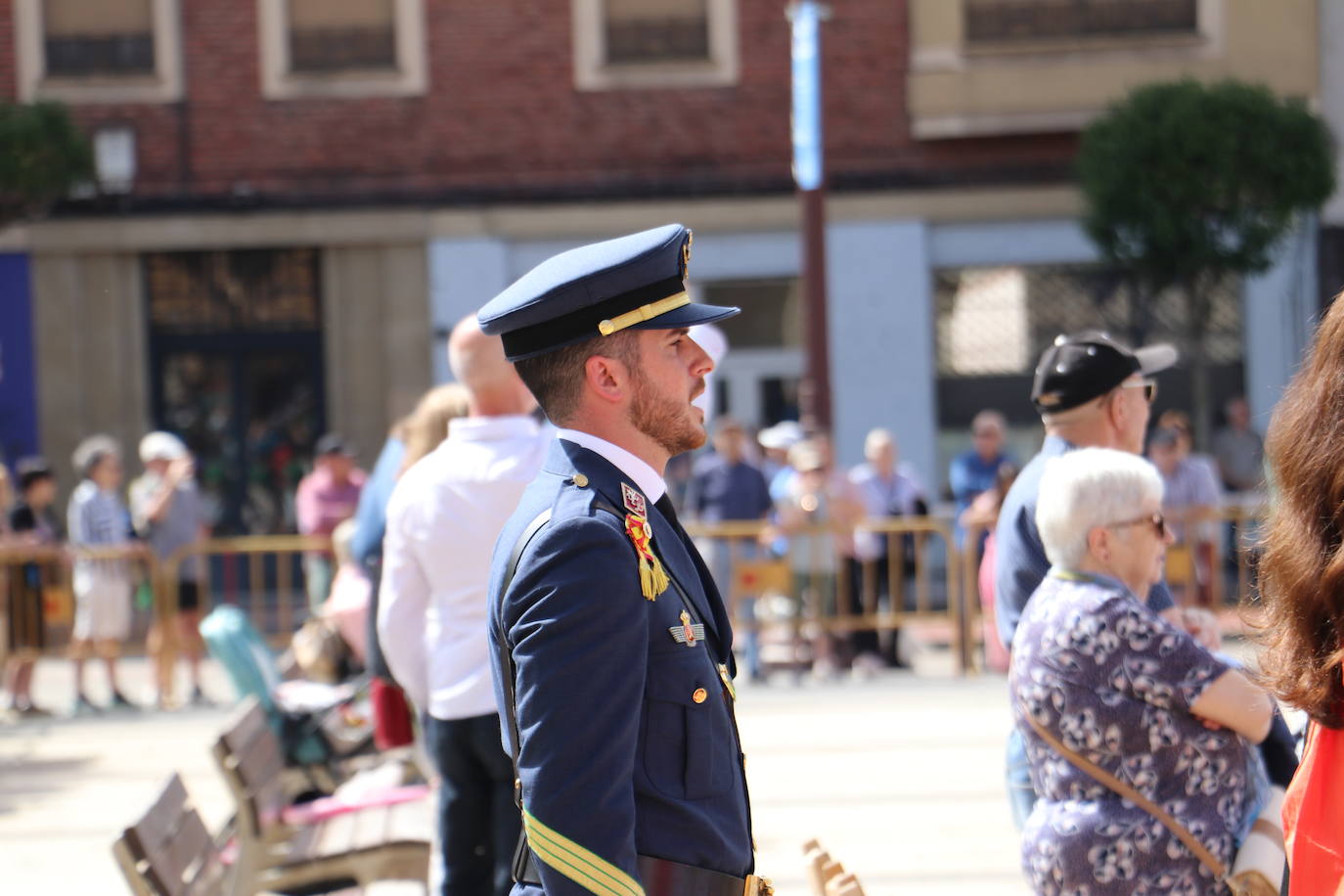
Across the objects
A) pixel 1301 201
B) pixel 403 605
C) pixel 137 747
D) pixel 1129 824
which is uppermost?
pixel 1301 201

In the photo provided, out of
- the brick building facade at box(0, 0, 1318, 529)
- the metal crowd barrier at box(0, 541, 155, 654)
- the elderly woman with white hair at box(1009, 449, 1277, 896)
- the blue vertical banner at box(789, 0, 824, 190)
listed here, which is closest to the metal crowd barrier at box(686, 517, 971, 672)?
the metal crowd barrier at box(0, 541, 155, 654)

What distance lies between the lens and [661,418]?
2557mm

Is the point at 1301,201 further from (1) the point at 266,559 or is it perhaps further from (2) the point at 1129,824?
(2) the point at 1129,824

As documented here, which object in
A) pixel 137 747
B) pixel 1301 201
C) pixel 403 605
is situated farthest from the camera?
pixel 1301 201

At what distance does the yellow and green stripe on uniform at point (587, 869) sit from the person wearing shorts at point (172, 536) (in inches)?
353

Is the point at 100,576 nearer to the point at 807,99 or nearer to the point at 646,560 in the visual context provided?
the point at 807,99

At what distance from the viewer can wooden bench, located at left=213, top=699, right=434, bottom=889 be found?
16.4 ft

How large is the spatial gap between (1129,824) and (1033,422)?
15.2 metres

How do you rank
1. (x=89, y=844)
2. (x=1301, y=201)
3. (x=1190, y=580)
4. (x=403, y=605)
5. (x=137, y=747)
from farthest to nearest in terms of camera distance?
(x=1301, y=201)
(x=1190, y=580)
(x=137, y=747)
(x=89, y=844)
(x=403, y=605)

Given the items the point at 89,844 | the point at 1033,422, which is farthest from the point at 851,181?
the point at 89,844

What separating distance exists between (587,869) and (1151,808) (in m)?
1.63

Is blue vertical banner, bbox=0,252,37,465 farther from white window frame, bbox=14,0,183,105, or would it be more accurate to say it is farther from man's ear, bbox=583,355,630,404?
man's ear, bbox=583,355,630,404

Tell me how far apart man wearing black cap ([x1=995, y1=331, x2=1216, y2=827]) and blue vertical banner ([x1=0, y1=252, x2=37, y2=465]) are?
625 inches

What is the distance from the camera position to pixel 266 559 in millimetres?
12281
